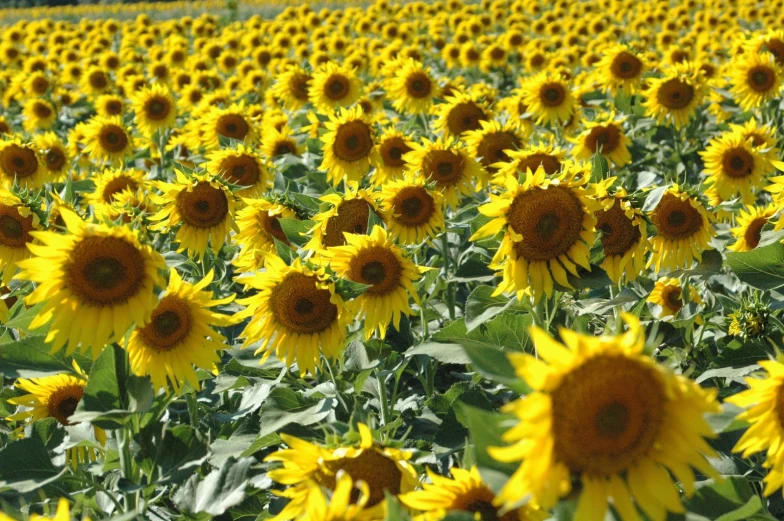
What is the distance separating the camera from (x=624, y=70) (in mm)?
6824

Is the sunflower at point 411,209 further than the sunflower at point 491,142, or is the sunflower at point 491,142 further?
the sunflower at point 491,142

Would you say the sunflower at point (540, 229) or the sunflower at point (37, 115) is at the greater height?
the sunflower at point (540, 229)

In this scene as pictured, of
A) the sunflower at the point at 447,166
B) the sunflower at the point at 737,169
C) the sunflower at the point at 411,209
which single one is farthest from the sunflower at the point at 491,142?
the sunflower at the point at 737,169

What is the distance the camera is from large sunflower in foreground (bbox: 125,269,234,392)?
2.73 m

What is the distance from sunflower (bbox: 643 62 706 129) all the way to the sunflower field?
19 mm

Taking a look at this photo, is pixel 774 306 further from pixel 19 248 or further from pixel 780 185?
pixel 19 248

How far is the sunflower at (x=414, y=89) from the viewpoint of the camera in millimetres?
6574

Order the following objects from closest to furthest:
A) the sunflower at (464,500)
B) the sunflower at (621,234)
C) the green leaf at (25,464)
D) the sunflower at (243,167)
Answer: the sunflower at (464,500), the green leaf at (25,464), the sunflower at (621,234), the sunflower at (243,167)

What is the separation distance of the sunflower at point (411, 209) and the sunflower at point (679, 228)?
3.60 feet

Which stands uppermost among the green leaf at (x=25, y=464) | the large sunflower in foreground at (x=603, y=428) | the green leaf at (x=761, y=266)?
the large sunflower in foreground at (x=603, y=428)

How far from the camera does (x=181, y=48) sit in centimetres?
1151

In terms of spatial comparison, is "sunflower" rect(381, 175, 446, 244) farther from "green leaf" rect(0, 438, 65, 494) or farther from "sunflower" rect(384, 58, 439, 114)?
"sunflower" rect(384, 58, 439, 114)

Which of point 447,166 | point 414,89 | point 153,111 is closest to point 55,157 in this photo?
point 153,111

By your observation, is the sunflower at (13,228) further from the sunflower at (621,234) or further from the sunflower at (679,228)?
the sunflower at (679,228)
